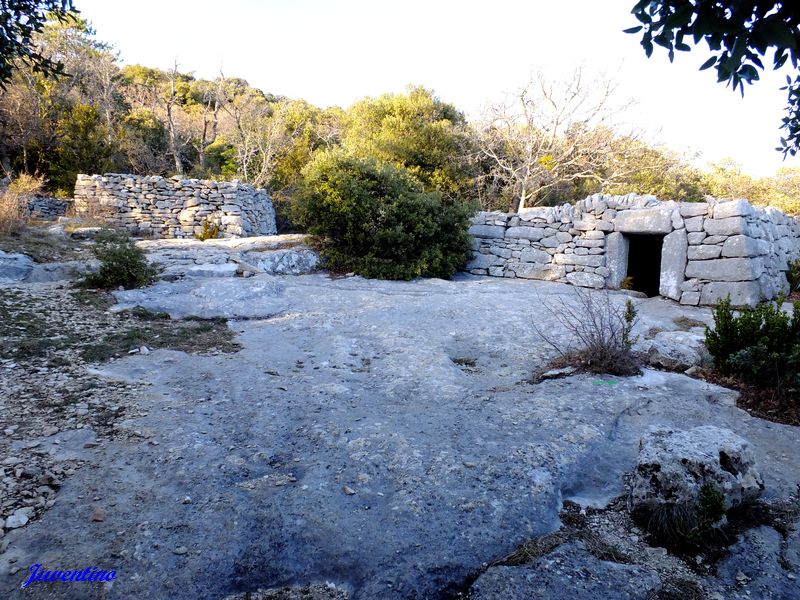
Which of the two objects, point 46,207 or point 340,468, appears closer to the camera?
point 340,468

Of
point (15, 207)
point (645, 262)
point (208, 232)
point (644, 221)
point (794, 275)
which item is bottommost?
point (794, 275)

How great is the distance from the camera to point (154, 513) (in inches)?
96.5

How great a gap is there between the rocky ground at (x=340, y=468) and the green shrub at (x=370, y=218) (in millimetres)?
4958

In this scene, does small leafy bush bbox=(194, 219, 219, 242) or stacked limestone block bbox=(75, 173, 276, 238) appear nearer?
small leafy bush bbox=(194, 219, 219, 242)

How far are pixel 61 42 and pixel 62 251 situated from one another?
1744cm

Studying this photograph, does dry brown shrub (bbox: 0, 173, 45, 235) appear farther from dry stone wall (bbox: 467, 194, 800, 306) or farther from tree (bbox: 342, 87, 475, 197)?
dry stone wall (bbox: 467, 194, 800, 306)

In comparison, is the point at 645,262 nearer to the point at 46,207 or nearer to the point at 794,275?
the point at 794,275

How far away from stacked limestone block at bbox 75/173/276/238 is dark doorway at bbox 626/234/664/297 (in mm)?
10942

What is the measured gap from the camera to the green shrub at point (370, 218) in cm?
1052

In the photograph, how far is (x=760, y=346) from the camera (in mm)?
4207

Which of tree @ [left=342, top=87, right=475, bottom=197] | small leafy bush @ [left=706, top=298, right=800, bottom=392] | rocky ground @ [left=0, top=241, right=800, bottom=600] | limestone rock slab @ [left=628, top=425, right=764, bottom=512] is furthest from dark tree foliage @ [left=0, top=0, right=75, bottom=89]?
tree @ [left=342, top=87, right=475, bottom=197]

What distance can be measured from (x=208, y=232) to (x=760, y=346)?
43.3 ft

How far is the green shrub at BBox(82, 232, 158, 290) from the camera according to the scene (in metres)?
7.35

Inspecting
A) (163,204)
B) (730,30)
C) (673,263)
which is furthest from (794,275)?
(163,204)
